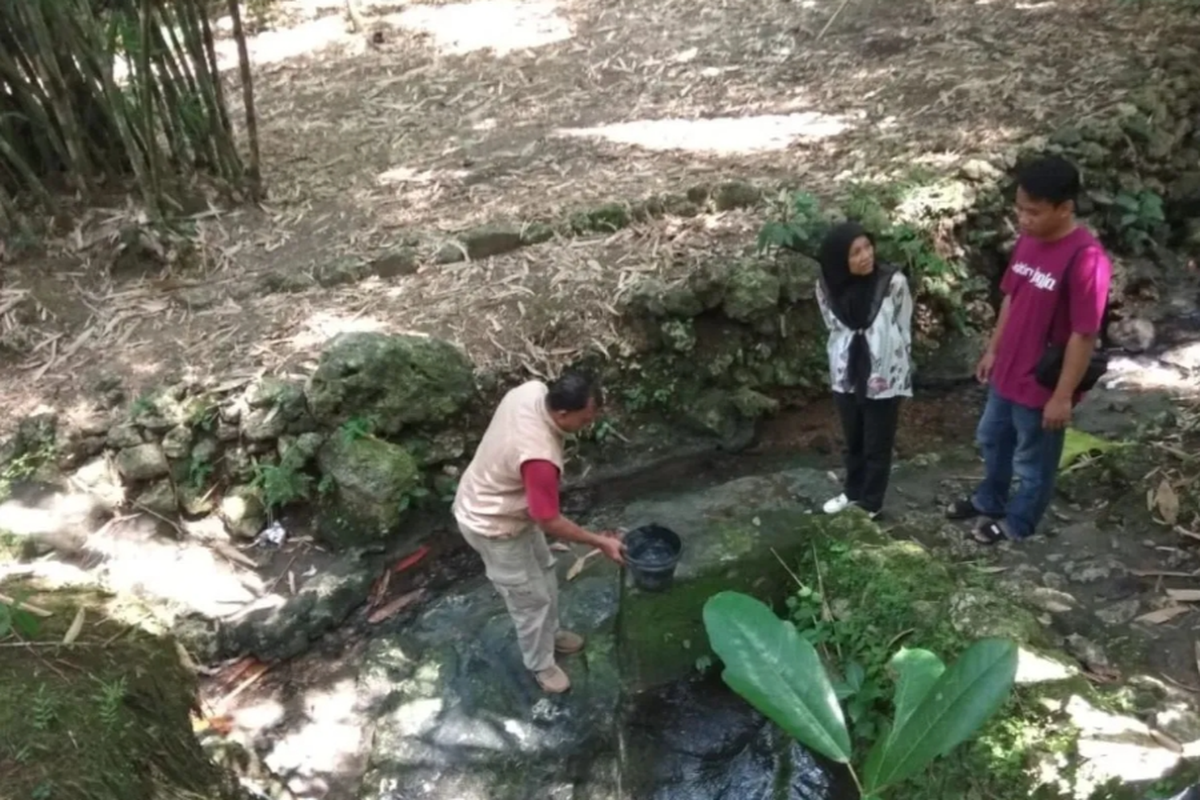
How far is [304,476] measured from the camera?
4.58 metres

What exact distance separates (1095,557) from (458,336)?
→ 299cm

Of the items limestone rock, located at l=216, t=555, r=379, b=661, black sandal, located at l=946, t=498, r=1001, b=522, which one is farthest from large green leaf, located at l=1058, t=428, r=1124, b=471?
limestone rock, located at l=216, t=555, r=379, b=661

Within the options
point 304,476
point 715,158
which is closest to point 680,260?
point 715,158

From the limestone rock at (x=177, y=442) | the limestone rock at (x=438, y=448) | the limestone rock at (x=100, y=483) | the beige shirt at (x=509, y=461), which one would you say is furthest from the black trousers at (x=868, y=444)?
the limestone rock at (x=100, y=483)

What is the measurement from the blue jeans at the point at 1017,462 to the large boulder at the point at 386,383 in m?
2.35

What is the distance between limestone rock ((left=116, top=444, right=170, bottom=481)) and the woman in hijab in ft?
10.1

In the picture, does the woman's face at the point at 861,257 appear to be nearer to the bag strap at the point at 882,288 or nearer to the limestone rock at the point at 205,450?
the bag strap at the point at 882,288

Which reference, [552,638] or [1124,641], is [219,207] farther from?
[1124,641]

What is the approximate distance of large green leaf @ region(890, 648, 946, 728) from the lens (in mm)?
1782

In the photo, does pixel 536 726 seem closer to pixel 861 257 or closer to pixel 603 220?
pixel 861 257

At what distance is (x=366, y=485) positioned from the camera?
442 cm

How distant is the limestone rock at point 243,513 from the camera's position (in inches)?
179

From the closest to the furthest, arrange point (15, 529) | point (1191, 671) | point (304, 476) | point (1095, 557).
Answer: point (1191, 671) → point (1095, 557) → point (15, 529) → point (304, 476)

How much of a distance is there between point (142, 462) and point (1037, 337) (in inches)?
151
